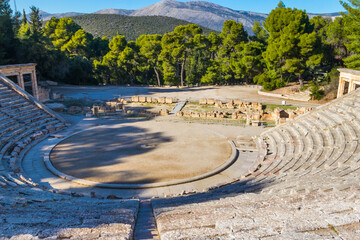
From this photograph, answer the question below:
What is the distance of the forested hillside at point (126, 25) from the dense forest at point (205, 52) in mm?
33432

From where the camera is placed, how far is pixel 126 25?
8706 cm

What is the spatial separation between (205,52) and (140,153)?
109 feet

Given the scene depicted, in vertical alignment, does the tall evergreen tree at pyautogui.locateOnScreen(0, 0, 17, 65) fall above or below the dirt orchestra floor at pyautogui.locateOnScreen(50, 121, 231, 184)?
above

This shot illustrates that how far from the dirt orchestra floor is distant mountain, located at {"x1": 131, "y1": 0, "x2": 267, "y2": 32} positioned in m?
119

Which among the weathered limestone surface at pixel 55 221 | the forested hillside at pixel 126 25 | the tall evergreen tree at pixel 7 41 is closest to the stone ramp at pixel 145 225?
the weathered limestone surface at pixel 55 221

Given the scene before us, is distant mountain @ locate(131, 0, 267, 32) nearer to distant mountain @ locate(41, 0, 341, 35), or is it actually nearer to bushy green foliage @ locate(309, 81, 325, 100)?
distant mountain @ locate(41, 0, 341, 35)

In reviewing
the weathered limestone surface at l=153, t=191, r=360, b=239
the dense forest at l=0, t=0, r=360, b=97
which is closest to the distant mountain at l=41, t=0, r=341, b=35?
the dense forest at l=0, t=0, r=360, b=97

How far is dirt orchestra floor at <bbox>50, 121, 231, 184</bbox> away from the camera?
39.9 ft

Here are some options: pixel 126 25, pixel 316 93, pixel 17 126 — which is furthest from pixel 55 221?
pixel 126 25

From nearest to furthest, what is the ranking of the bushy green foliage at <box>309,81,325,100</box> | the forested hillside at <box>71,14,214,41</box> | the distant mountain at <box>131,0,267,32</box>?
the bushy green foliage at <box>309,81,325,100</box> → the forested hillside at <box>71,14,214,41</box> → the distant mountain at <box>131,0,267,32</box>

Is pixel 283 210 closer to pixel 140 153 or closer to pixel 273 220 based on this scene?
pixel 273 220

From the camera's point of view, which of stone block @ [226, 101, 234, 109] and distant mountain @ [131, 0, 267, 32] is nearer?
stone block @ [226, 101, 234, 109]

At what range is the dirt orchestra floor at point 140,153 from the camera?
12148 mm

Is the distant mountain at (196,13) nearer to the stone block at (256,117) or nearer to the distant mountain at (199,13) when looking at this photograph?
the distant mountain at (199,13)
